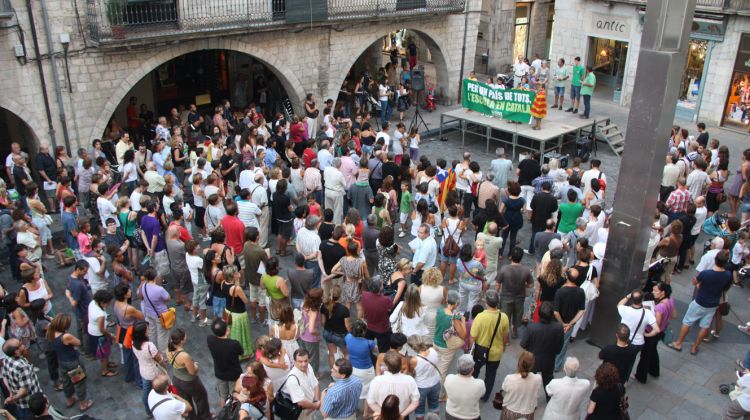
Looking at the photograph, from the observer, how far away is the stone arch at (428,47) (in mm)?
19656

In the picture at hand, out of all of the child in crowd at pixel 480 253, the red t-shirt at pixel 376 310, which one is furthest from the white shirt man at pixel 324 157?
the red t-shirt at pixel 376 310

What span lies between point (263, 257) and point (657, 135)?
5.63m

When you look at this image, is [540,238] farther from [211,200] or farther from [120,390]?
[120,390]

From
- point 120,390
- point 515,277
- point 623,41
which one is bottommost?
point 120,390

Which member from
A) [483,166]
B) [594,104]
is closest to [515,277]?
[483,166]

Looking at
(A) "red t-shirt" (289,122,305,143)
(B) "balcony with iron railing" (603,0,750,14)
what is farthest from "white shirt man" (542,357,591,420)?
(B) "balcony with iron railing" (603,0,750,14)

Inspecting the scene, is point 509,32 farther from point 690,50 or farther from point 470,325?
point 470,325

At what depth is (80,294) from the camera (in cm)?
884

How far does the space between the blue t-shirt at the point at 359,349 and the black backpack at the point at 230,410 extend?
136 cm

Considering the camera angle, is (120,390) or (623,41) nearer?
(120,390)

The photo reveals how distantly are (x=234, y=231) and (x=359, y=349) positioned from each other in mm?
3776

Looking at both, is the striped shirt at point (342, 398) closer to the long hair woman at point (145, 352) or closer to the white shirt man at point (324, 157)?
the long hair woman at point (145, 352)

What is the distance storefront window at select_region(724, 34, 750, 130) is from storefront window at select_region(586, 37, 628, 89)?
4048mm

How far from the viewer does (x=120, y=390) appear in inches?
352
